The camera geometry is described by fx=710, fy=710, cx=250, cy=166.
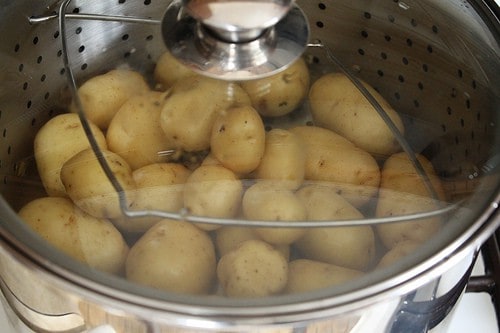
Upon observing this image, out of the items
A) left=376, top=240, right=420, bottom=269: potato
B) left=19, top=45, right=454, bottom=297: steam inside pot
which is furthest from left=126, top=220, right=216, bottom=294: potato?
left=376, top=240, right=420, bottom=269: potato

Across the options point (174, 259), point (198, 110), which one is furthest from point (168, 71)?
point (174, 259)

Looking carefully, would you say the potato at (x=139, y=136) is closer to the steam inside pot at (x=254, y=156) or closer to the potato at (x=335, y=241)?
the steam inside pot at (x=254, y=156)

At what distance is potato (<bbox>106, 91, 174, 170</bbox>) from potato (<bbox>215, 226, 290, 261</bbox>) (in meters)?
0.08

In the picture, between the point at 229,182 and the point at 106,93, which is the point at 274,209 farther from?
the point at 106,93

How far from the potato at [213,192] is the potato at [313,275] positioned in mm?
56

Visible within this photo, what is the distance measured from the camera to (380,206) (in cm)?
49

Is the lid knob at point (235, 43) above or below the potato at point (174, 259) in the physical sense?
above

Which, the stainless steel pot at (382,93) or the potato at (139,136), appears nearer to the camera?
the stainless steel pot at (382,93)

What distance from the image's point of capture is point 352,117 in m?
0.53

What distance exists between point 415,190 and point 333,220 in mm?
75

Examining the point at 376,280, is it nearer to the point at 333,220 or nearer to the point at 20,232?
the point at 333,220

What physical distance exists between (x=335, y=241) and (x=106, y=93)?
20 cm

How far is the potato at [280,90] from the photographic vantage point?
0.51 m

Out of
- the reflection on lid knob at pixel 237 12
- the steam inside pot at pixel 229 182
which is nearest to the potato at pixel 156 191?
the steam inside pot at pixel 229 182
